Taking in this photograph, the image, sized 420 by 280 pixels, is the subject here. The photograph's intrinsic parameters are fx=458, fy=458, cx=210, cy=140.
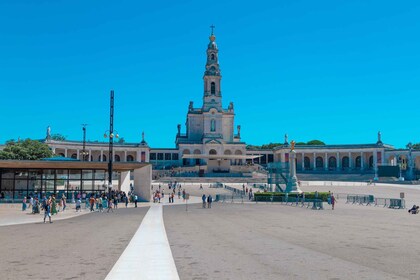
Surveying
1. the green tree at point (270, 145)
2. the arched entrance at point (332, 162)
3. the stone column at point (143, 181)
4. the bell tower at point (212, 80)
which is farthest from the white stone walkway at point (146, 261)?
the green tree at point (270, 145)

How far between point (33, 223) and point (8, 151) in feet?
186

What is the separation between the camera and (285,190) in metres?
57.2

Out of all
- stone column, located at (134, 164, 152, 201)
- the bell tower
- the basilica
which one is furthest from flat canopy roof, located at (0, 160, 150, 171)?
the bell tower

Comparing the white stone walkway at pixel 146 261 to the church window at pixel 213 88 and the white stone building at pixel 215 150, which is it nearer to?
the white stone building at pixel 215 150

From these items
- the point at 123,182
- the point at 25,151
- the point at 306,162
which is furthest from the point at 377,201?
the point at 306,162

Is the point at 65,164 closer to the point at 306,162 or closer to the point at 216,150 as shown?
the point at 216,150

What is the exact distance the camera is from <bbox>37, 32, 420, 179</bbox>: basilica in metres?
117

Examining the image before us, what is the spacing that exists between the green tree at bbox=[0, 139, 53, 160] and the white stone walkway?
65.6 metres

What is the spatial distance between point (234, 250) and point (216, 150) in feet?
329

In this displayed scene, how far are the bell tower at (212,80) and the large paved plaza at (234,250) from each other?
97.2 meters

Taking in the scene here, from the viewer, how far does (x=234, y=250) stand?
16594 millimetres

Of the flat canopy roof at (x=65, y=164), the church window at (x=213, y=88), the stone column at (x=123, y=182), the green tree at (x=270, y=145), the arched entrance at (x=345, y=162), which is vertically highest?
the church window at (x=213, y=88)

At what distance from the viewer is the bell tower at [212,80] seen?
121875 millimetres

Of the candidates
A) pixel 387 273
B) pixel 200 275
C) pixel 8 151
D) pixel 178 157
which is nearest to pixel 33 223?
pixel 200 275
